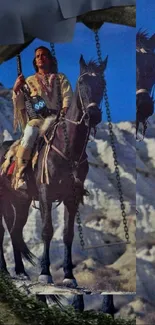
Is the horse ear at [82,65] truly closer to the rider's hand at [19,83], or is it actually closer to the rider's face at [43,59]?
the rider's face at [43,59]

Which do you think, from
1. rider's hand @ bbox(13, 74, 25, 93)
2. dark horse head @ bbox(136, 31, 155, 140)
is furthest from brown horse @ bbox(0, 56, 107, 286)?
rider's hand @ bbox(13, 74, 25, 93)

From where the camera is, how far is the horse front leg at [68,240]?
21.1 ft

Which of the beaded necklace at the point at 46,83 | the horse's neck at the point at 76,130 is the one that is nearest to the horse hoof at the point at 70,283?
the horse's neck at the point at 76,130

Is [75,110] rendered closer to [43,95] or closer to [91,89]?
[91,89]

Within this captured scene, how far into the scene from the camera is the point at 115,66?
6.23 metres

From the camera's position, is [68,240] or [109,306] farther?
[68,240]

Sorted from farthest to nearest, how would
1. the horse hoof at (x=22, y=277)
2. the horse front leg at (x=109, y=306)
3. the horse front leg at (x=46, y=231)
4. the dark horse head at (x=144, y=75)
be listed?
the horse hoof at (x=22, y=277), the horse front leg at (x=46, y=231), the horse front leg at (x=109, y=306), the dark horse head at (x=144, y=75)

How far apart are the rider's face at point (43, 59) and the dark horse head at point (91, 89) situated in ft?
1.36

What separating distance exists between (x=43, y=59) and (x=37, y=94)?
0.36m

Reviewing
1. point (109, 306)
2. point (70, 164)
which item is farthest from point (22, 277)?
point (70, 164)

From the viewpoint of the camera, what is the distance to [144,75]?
19.8 feet

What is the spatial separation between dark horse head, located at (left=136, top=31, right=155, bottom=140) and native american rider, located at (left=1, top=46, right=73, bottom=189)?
78cm

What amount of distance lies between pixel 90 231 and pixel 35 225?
24.7 inches

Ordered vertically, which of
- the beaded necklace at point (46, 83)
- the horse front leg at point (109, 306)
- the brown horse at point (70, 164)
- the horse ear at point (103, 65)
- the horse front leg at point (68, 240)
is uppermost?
the horse ear at point (103, 65)
